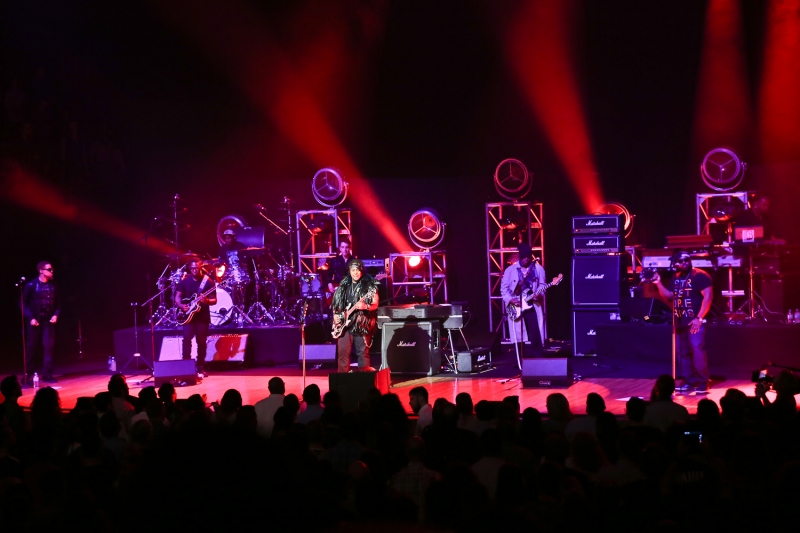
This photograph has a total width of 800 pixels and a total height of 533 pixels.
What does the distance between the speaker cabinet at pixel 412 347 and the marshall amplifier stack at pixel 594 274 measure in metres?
3.16

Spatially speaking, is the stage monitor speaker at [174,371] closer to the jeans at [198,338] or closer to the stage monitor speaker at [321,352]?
the jeans at [198,338]

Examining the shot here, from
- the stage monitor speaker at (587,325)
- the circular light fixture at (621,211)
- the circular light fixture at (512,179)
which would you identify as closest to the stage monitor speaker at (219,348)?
the circular light fixture at (512,179)

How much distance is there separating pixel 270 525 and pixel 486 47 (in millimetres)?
16156

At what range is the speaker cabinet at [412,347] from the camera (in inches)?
522

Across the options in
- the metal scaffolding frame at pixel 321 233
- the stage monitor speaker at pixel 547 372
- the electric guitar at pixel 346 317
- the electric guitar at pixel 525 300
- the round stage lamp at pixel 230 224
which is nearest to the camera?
the stage monitor speaker at pixel 547 372

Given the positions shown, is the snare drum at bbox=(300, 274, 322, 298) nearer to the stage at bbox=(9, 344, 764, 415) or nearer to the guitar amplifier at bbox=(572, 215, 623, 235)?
the stage at bbox=(9, 344, 764, 415)

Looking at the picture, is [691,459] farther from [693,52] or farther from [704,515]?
[693,52]

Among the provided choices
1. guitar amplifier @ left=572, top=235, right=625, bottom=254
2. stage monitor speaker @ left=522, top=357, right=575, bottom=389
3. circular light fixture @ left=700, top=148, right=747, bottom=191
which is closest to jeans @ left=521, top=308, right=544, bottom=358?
guitar amplifier @ left=572, top=235, right=625, bottom=254

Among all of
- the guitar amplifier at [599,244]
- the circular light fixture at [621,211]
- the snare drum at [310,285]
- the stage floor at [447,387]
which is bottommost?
the stage floor at [447,387]

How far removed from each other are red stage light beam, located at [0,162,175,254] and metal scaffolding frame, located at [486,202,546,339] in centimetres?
691

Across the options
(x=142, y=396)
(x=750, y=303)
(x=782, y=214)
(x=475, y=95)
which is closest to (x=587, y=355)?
(x=750, y=303)

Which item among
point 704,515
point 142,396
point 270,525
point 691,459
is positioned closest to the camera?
point 270,525

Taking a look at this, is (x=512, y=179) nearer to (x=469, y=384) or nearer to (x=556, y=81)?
(x=556, y=81)

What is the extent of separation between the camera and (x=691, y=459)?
4.45m
